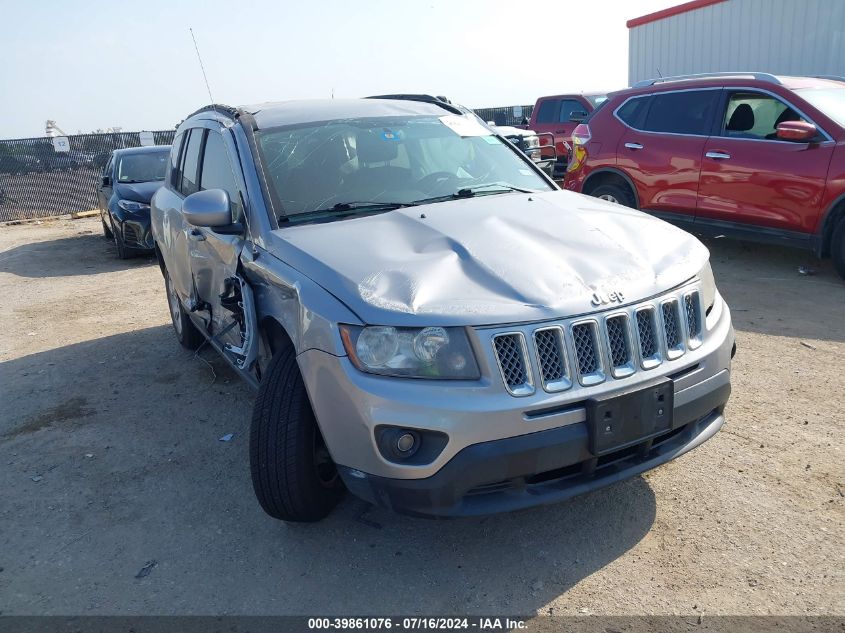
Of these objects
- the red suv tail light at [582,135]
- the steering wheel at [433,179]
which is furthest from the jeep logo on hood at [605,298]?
the red suv tail light at [582,135]

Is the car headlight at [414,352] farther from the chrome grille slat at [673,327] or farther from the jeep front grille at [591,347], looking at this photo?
A: the chrome grille slat at [673,327]

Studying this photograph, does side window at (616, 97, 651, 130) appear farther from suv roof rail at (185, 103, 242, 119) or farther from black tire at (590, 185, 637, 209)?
suv roof rail at (185, 103, 242, 119)

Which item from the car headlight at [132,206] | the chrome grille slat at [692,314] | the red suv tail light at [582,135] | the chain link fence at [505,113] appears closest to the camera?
the chrome grille slat at [692,314]

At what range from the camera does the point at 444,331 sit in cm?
246

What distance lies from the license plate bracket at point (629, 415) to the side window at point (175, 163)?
3.92 m

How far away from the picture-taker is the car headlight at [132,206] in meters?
10.3

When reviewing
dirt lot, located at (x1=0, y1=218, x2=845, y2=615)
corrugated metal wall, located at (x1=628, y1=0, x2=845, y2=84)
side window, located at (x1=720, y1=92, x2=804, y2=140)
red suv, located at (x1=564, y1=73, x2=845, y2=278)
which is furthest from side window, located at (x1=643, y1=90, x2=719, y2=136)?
corrugated metal wall, located at (x1=628, y1=0, x2=845, y2=84)

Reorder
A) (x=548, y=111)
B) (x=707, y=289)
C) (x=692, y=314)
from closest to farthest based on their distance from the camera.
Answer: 1. (x=692, y=314)
2. (x=707, y=289)
3. (x=548, y=111)

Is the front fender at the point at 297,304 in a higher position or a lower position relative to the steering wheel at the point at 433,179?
lower

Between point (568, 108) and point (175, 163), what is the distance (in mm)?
10554

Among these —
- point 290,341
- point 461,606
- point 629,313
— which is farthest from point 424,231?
point 461,606

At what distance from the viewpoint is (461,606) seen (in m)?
2.64

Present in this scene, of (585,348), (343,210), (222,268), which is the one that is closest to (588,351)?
(585,348)

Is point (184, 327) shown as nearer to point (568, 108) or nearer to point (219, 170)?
point (219, 170)
